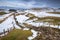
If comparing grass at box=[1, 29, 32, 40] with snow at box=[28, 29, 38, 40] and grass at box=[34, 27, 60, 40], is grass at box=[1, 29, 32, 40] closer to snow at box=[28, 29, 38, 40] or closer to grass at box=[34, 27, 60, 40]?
snow at box=[28, 29, 38, 40]

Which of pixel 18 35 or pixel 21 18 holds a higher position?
pixel 21 18

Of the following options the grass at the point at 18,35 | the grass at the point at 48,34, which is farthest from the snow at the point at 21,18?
the grass at the point at 48,34

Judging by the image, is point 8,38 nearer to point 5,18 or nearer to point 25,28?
point 25,28

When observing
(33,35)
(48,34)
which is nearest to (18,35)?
(33,35)

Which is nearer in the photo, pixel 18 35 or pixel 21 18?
pixel 18 35

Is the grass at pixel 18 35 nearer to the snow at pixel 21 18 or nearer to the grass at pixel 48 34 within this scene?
the grass at pixel 48 34

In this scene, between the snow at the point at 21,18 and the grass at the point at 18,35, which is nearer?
the grass at the point at 18,35

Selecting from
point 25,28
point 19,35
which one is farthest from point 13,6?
point 19,35

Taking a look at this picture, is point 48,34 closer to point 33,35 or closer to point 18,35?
point 33,35
